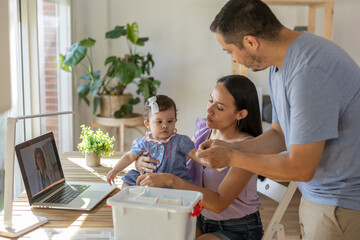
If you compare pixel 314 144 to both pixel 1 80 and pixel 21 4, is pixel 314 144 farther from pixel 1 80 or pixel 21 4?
pixel 21 4

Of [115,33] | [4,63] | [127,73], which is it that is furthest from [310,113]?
[115,33]

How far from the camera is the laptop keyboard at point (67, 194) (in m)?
1.68

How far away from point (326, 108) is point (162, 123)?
850 millimetres

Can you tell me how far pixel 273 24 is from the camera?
1301 millimetres

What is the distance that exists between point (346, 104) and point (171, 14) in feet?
12.0

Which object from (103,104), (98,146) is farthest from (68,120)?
(98,146)

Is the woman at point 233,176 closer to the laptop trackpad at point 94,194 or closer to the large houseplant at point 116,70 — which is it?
the laptop trackpad at point 94,194

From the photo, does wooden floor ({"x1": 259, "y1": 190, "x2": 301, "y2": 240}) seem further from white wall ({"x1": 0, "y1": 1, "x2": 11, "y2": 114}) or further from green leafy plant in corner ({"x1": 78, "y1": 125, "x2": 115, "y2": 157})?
white wall ({"x1": 0, "y1": 1, "x2": 11, "y2": 114})

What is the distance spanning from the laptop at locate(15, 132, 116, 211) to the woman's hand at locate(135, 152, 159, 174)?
15cm

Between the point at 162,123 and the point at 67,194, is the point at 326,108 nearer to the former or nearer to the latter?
the point at 162,123

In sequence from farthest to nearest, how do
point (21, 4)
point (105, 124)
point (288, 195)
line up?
point (105, 124), point (21, 4), point (288, 195)

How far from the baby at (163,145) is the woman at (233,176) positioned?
6cm

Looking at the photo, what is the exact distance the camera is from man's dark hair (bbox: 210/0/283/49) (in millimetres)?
1282

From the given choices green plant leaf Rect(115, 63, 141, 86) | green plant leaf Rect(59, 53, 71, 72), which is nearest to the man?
green plant leaf Rect(115, 63, 141, 86)
